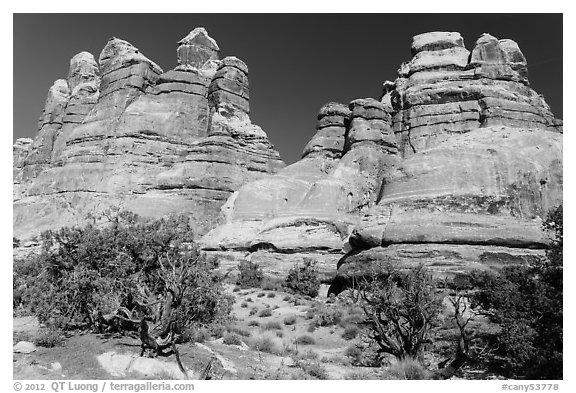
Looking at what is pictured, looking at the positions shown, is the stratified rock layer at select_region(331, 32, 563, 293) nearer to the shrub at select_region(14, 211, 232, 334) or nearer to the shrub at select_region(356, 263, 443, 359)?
the shrub at select_region(356, 263, 443, 359)

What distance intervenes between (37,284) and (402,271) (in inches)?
644

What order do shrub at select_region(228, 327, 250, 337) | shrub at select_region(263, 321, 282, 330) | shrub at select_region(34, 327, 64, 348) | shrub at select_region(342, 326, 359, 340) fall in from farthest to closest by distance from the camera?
shrub at select_region(263, 321, 282, 330)
shrub at select_region(342, 326, 359, 340)
shrub at select_region(228, 327, 250, 337)
shrub at select_region(34, 327, 64, 348)

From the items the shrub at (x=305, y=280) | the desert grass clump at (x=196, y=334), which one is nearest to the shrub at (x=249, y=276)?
the shrub at (x=305, y=280)

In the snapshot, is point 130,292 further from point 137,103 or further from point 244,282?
point 137,103

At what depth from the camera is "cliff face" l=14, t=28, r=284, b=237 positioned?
44.2 m

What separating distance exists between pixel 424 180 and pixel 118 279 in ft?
59.4

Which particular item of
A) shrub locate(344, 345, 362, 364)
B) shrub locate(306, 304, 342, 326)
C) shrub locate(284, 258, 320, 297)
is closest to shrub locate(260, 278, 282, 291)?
shrub locate(284, 258, 320, 297)

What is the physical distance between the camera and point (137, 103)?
5253 cm

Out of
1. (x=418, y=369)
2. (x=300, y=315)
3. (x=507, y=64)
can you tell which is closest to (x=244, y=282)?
(x=300, y=315)

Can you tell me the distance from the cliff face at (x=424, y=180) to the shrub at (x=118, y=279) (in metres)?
10.9

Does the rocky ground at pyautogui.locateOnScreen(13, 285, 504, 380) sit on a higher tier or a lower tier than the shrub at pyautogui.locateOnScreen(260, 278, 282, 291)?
lower

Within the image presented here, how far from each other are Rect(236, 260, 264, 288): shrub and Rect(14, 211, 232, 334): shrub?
12.1 metres

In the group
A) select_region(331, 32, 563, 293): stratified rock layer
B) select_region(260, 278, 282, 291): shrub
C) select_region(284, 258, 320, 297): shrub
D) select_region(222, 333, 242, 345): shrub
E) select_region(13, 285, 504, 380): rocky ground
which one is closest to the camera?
select_region(13, 285, 504, 380): rocky ground

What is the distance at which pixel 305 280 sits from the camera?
29.2 meters
